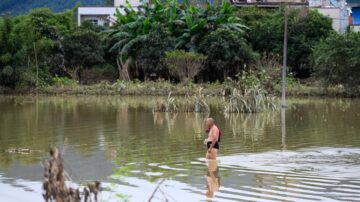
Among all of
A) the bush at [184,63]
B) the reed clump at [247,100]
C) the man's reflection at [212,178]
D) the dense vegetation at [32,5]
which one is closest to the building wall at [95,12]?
the bush at [184,63]

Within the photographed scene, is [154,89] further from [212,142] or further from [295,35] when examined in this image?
[212,142]

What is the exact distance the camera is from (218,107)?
32.8 m

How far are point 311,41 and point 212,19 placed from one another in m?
6.85

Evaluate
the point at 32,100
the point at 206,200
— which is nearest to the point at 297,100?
the point at 32,100

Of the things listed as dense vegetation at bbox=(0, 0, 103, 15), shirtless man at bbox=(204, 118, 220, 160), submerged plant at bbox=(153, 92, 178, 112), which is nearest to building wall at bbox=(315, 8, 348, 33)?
submerged plant at bbox=(153, 92, 178, 112)

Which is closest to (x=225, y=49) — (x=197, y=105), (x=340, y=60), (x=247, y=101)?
(x=340, y=60)

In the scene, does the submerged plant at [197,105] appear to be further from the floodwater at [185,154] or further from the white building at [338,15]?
the white building at [338,15]

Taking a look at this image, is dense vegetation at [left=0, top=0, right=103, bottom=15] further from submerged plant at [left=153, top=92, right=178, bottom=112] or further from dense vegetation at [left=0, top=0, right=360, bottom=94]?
submerged plant at [left=153, top=92, right=178, bottom=112]

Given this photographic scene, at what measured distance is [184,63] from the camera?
4500 cm

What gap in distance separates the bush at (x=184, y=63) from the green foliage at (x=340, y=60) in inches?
295

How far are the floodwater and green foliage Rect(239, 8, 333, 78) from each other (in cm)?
1758

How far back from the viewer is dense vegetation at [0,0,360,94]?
44750mm

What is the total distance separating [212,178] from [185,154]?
11.6 feet

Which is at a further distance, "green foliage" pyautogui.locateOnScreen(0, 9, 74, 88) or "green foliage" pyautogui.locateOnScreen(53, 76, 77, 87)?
"green foliage" pyautogui.locateOnScreen(53, 76, 77, 87)
